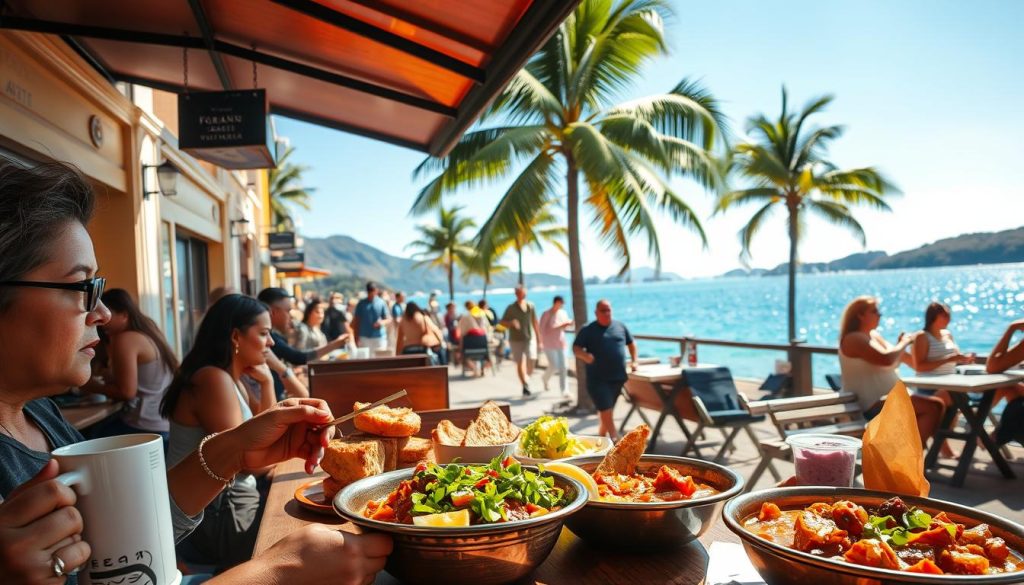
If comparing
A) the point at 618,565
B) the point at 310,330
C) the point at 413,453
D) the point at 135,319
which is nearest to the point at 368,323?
the point at 310,330

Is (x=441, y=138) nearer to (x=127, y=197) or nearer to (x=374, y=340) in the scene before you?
(x=127, y=197)

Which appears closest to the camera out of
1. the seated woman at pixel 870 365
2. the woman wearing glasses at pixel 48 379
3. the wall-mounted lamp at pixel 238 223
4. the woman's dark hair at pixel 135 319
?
the woman wearing glasses at pixel 48 379

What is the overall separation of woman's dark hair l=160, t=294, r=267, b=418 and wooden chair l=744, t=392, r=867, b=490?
422 cm

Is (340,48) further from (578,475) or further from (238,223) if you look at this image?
(238,223)

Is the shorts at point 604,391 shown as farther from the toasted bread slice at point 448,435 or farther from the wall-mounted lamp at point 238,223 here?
the wall-mounted lamp at point 238,223

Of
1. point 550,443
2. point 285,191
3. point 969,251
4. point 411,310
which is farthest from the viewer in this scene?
point 969,251

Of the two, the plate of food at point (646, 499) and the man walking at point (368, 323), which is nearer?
the plate of food at point (646, 499)

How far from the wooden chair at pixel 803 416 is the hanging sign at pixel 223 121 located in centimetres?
506

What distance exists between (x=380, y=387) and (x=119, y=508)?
292 cm

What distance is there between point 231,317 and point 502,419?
1.99 metres

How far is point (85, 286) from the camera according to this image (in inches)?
54.6

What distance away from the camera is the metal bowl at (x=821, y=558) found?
100cm

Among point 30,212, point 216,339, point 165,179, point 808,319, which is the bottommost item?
point 808,319

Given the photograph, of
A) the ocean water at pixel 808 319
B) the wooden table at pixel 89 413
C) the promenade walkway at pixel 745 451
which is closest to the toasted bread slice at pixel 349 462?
the wooden table at pixel 89 413
